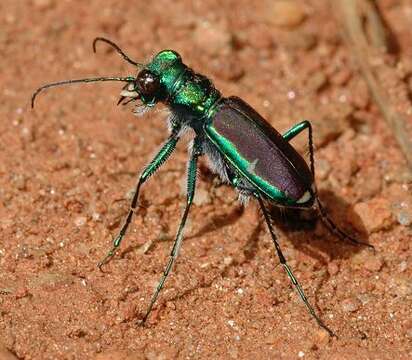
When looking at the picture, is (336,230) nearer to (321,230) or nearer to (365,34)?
(321,230)

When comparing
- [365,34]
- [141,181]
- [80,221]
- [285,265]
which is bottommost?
[80,221]

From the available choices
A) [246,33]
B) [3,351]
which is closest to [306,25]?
[246,33]

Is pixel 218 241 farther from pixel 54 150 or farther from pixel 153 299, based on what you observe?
pixel 54 150

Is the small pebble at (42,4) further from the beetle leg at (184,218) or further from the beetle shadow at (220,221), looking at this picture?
the beetle shadow at (220,221)

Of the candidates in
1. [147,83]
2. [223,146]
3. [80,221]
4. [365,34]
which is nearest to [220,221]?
[223,146]

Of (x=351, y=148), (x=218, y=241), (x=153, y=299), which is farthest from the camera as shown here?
(x=351, y=148)

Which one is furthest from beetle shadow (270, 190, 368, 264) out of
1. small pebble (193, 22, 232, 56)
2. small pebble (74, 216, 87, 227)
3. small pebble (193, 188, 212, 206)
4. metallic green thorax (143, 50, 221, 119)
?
small pebble (193, 22, 232, 56)

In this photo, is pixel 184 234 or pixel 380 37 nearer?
pixel 184 234
